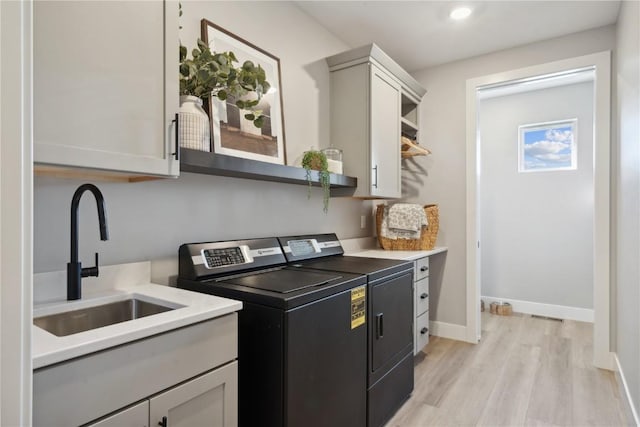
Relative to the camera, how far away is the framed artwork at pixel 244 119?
6.01ft

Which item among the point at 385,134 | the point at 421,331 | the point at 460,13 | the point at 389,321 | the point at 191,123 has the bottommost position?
the point at 421,331

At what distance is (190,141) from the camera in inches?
59.8

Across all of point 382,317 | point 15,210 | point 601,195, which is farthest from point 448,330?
point 15,210

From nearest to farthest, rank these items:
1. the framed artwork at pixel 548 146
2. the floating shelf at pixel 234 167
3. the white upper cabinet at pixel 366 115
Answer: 1. the floating shelf at pixel 234 167
2. the white upper cabinet at pixel 366 115
3. the framed artwork at pixel 548 146

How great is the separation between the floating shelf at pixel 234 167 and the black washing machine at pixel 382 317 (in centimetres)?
41

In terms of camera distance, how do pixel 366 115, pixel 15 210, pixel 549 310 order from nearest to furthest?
pixel 15 210
pixel 366 115
pixel 549 310

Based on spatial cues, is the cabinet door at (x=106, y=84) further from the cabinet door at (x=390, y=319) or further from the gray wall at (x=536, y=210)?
the gray wall at (x=536, y=210)

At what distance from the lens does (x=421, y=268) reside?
290cm

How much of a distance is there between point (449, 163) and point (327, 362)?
8.26 feet

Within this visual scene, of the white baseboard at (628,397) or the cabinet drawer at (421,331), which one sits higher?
the cabinet drawer at (421,331)

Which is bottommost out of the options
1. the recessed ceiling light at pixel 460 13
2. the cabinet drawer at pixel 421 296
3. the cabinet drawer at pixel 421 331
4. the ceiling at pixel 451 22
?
the cabinet drawer at pixel 421 331

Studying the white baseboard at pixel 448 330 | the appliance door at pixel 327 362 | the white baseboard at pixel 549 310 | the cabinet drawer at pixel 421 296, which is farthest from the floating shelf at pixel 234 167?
the white baseboard at pixel 549 310

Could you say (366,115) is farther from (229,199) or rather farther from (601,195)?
(601,195)

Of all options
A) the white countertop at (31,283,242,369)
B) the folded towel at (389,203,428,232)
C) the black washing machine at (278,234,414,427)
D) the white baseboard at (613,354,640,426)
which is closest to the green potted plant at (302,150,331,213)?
the black washing machine at (278,234,414,427)
